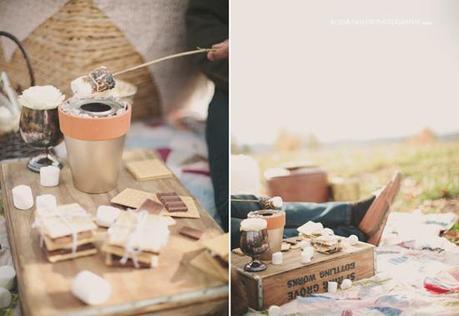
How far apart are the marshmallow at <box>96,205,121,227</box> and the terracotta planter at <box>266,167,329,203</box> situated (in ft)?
0.78

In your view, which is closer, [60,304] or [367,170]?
[60,304]

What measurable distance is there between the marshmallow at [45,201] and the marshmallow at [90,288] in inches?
6.0

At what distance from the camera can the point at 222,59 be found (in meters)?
1.12

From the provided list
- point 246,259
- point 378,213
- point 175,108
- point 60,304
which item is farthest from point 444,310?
point 175,108

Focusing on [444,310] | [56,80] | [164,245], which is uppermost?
[56,80]

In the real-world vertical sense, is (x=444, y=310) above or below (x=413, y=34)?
below

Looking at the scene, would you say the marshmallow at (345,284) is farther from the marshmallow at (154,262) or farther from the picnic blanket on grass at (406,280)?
the marshmallow at (154,262)

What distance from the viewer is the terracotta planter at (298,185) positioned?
102 cm

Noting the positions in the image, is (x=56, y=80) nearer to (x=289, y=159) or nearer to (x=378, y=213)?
(x=289, y=159)

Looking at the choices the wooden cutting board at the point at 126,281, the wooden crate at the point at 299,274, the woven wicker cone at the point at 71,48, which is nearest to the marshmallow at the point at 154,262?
the wooden cutting board at the point at 126,281

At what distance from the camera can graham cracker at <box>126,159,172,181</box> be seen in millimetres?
1052

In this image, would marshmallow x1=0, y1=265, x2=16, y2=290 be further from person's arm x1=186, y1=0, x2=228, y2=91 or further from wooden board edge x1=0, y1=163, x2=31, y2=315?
person's arm x1=186, y1=0, x2=228, y2=91

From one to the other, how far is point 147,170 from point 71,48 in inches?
9.9

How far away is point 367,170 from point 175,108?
0.41 metres
